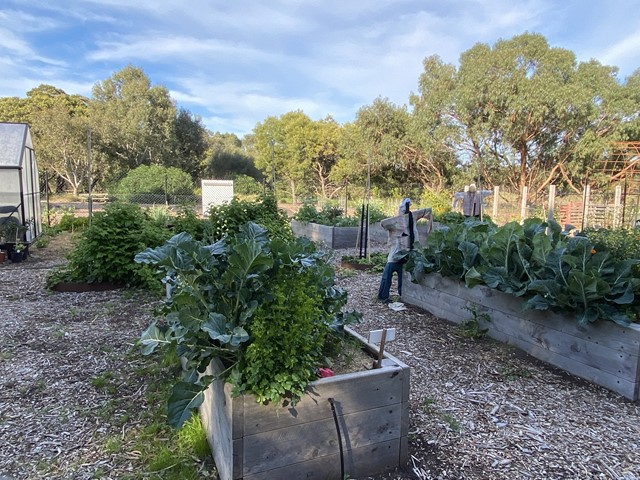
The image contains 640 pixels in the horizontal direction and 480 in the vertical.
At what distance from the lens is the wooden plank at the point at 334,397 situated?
2031 millimetres

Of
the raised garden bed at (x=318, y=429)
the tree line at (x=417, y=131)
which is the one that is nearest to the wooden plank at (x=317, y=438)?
the raised garden bed at (x=318, y=429)

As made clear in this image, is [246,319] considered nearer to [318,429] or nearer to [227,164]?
[318,429]

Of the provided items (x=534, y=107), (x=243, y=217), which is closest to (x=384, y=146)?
(x=534, y=107)

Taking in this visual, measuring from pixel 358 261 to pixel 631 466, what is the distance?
6030 mm

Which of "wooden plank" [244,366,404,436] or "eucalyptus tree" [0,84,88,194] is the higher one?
"eucalyptus tree" [0,84,88,194]

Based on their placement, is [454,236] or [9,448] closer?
[9,448]

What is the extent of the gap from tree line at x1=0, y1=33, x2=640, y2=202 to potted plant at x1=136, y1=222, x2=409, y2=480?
28.4 ft

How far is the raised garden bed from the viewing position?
203 centimetres

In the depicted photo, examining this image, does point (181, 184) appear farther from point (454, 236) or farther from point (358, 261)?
point (454, 236)

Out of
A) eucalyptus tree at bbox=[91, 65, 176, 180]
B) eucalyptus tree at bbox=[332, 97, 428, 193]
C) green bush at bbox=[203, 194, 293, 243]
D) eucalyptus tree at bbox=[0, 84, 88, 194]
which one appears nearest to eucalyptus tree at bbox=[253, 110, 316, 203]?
eucalyptus tree at bbox=[332, 97, 428, 193]

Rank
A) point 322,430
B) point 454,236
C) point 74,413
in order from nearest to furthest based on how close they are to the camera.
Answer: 1. point 322,430
2. point 74,413
3. point 454,236

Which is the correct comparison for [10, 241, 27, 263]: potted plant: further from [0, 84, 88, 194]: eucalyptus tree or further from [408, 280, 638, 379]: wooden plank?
[0, 84, 88, 194]: eucalyptus tree

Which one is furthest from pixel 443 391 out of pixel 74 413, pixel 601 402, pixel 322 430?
pixel 74 413

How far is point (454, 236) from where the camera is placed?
16.0 ft
